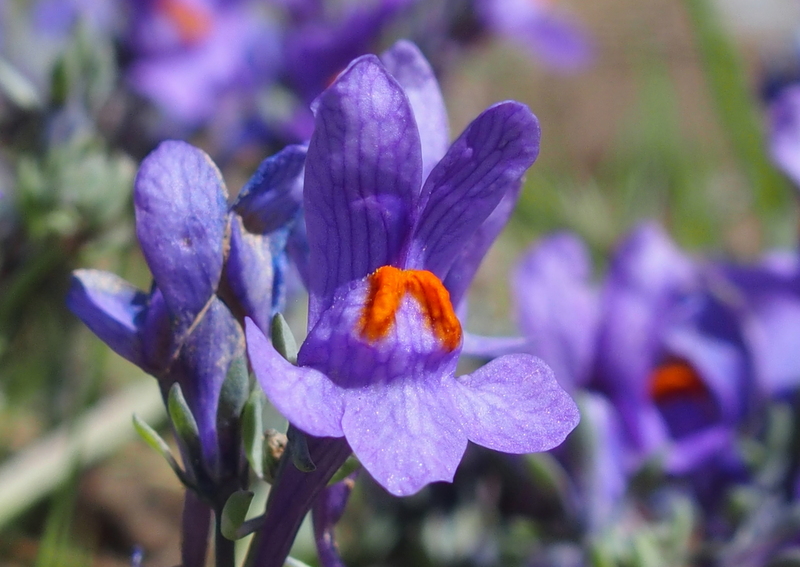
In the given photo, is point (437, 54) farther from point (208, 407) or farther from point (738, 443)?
point (208, 407)

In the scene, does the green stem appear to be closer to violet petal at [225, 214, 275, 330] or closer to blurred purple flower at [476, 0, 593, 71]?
blurred purple flower at [476, 0, 593, 71]

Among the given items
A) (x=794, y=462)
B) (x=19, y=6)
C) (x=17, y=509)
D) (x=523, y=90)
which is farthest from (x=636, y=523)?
(x=523, y=90)

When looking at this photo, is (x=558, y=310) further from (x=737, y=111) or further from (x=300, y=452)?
(x=737, y=111)

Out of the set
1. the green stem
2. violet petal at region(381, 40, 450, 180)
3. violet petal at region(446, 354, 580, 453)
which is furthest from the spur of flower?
the green stem

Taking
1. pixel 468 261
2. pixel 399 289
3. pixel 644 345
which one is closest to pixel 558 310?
pixel 644 345

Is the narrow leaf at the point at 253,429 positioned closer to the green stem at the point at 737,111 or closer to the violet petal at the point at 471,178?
the violet petal at the point at 471,178

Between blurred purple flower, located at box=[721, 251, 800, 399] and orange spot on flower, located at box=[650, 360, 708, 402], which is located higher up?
blurred purple flower, located at box=[721, 251, 800, 399]
